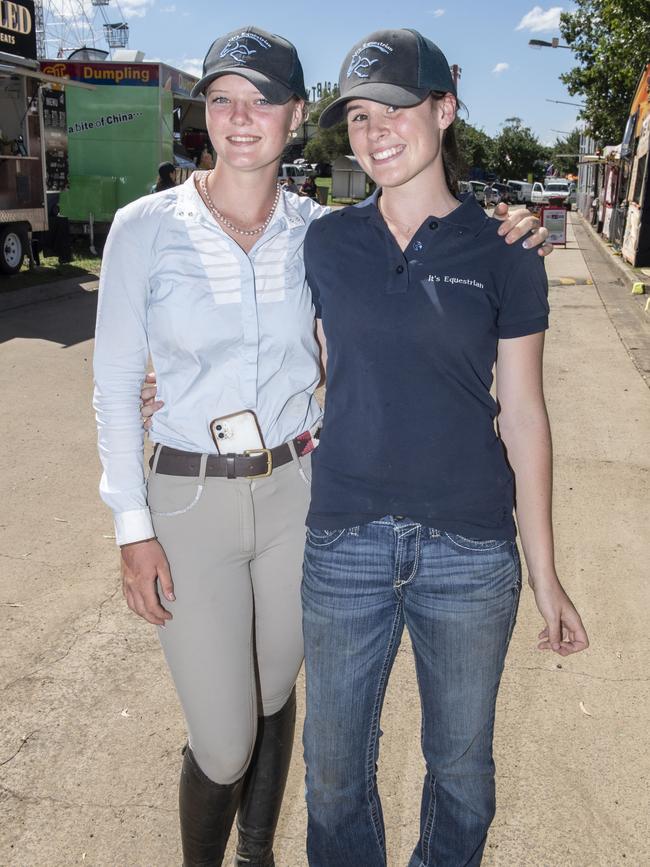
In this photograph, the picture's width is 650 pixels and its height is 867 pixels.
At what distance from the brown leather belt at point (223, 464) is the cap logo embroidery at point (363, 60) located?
3.05 ft

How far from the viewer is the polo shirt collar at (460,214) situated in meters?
1.99

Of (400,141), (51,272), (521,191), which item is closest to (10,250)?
(51,272)

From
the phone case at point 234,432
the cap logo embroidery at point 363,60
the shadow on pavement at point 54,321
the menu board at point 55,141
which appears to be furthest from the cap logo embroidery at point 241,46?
the menu board at point 55,141

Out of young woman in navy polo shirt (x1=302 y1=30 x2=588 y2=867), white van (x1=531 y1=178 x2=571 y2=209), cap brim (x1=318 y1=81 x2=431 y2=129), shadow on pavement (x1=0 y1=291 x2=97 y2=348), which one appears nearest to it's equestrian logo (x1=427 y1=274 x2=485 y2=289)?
young woman in navy polo shirt (x1=302 y1=30 x2=588 y2=867)

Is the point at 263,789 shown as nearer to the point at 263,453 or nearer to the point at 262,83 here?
the point at 263,453

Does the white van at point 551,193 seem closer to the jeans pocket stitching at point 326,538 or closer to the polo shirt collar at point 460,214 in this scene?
the polo shirt collar at point 460,214

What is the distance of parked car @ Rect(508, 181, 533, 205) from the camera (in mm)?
65062

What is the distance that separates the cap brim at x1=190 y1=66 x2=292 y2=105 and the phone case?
800 mm

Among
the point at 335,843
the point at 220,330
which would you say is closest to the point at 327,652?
the point at 335,843

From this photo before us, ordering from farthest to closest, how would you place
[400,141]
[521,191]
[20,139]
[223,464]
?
[521,191] → [20,139] → [223,464] → [400,141]

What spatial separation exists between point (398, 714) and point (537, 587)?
1.45 metres

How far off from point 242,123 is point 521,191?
7005cm

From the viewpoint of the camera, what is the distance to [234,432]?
2164 mm

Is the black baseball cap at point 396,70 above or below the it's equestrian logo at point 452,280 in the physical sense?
above
